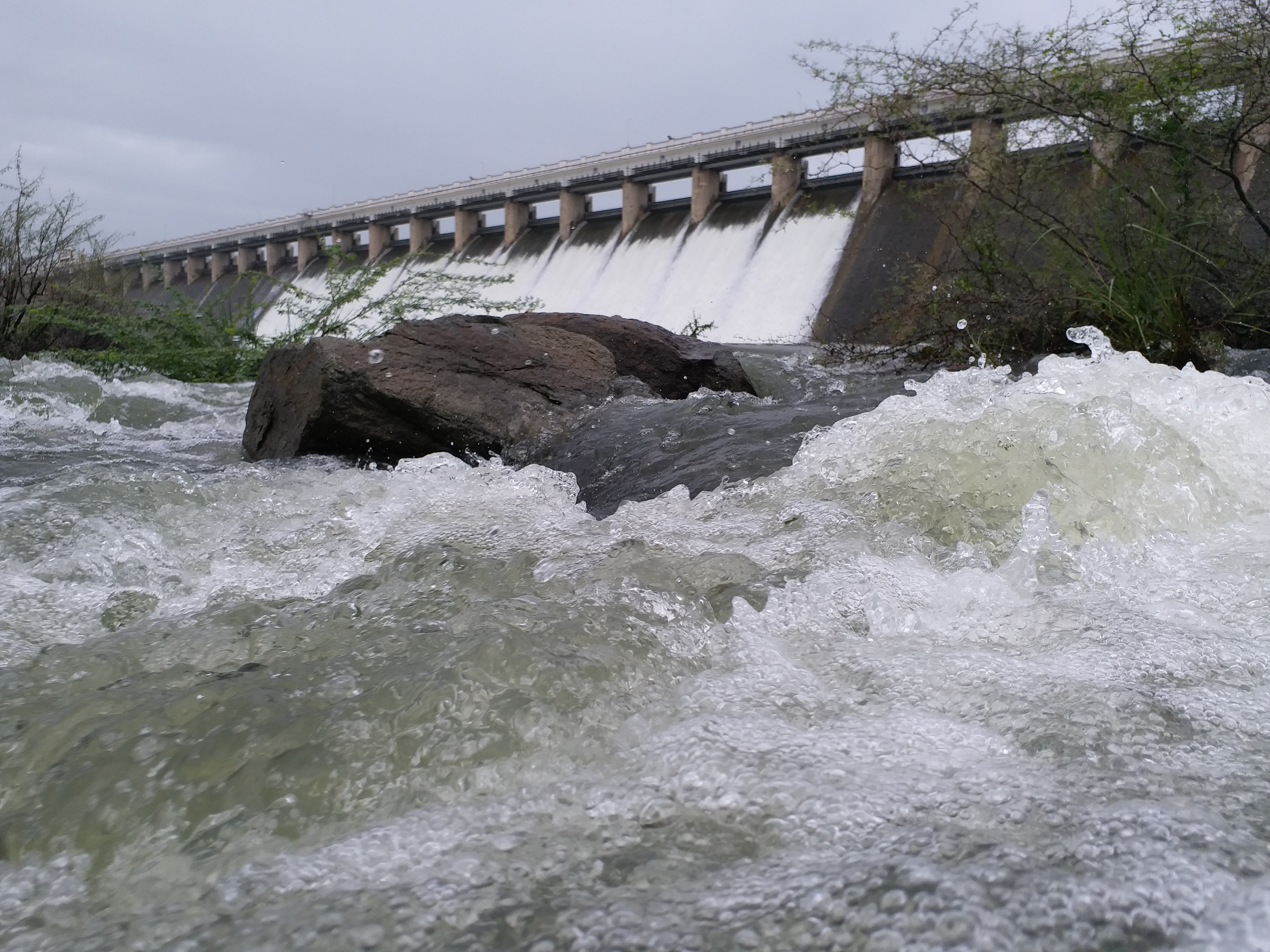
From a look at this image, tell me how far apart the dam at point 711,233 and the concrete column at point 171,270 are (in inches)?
360

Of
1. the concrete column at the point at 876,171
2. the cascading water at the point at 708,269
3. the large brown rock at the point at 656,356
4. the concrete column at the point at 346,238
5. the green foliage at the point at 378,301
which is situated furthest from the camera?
the concrete column at the point at 346,238

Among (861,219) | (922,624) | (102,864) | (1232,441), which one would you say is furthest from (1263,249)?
(861,219)

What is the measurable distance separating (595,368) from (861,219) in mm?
10229

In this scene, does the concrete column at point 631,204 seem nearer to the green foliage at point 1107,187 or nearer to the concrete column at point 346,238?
the concrete column at point 346,238

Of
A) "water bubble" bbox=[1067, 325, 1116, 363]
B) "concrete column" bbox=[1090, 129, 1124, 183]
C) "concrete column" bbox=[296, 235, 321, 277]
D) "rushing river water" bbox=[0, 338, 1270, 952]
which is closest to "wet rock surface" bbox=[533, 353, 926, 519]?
"rushing river water" bbox=[0, 338, 1270, 952]

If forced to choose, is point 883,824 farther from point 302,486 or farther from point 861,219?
point 861,219

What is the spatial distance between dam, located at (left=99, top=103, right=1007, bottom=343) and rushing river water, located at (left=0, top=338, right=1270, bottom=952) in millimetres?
6039

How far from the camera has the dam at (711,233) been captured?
42.5ft

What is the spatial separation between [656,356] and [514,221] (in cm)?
1498

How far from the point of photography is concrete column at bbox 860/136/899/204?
44.8ft

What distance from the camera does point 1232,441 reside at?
2.52 meters

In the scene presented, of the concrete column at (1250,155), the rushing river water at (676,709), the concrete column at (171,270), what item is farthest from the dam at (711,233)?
the concrete column at (171,270)

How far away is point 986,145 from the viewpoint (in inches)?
264

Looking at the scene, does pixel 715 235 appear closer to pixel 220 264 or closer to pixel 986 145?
pixel 986 145
